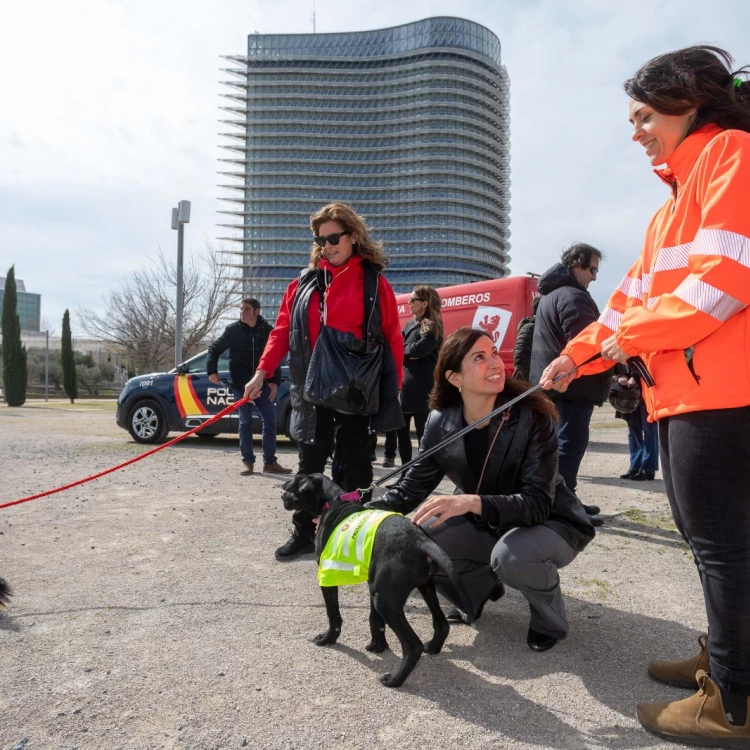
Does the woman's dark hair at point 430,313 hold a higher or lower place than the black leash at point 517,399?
higher

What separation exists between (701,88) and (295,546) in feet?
10.5

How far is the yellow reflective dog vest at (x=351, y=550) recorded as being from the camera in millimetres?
2451

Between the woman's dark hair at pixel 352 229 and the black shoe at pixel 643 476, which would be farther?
the black shoe at pixel 643 476

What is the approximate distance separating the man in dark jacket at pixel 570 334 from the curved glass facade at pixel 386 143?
10509cm

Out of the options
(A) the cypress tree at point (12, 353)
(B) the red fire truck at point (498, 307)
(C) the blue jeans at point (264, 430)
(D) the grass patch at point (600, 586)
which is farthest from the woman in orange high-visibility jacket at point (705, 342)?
(A) the cypress tree at point (12, 353)

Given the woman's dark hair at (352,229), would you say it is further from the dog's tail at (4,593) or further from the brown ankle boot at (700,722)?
the brown ankle boot at (700,722)

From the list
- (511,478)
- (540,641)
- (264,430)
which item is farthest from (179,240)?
(540,641)

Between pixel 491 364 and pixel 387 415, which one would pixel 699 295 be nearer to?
pixel 491 364

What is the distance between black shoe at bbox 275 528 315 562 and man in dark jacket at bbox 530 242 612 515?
70.4 inches

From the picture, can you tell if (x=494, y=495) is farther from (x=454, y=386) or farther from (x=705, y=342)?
(x=705, y=342)

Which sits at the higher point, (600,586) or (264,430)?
(264,430)

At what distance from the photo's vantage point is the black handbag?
371cm

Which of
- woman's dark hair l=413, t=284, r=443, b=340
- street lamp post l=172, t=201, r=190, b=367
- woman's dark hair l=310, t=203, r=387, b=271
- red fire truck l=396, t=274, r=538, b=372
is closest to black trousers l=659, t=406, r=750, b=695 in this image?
woman's dark hair l=310, t=203, r=387, b=271

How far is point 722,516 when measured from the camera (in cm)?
191
